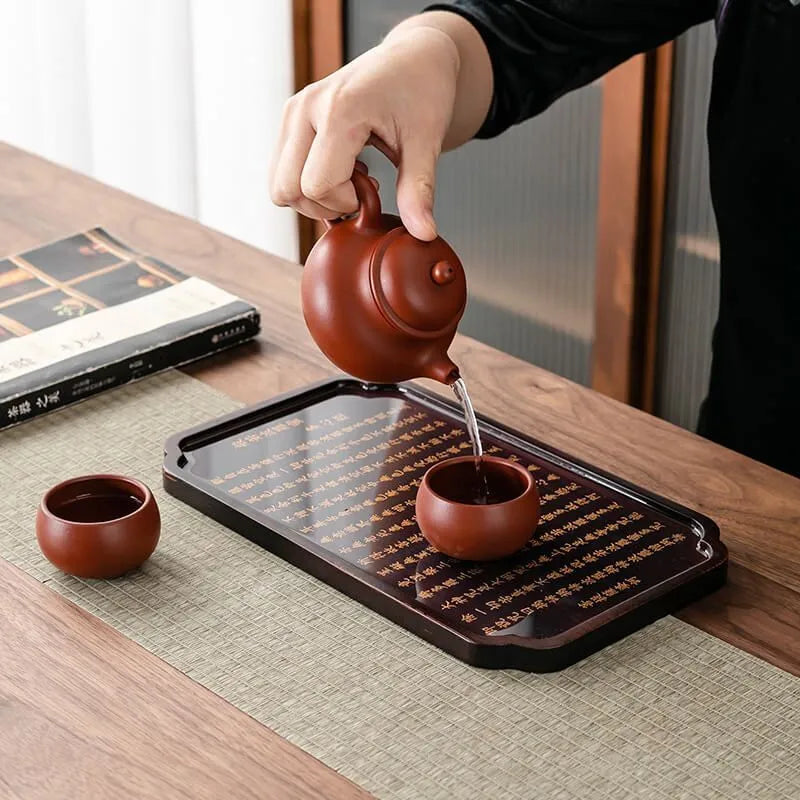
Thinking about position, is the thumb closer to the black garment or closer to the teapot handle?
the teapot handle

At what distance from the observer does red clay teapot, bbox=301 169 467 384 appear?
110cm

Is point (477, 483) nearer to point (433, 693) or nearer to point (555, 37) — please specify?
point (433, 693)

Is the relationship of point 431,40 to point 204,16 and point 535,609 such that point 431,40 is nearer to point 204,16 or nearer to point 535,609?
point 535,609

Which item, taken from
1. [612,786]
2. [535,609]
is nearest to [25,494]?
[535,609]

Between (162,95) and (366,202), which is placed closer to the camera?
(366,202)

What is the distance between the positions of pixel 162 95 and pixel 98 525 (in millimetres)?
2200

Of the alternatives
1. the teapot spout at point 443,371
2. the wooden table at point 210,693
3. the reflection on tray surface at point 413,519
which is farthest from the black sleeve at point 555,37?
the teapot spout at point 443,371

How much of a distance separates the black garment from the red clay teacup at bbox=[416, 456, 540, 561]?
1.76 feet

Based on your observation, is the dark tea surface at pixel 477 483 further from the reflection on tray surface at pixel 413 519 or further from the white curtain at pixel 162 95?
the white curtain at pixel 162 95

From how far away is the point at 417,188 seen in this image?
1195 millimetres

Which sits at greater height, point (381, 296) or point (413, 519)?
point (381, 296)

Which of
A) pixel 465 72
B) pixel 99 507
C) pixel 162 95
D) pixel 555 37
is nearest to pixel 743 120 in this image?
pixel 555 37

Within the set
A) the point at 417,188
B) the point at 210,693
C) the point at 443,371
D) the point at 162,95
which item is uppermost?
the point at 417,188

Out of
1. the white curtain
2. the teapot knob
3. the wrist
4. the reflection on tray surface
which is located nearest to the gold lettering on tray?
the reflection on tray surface
